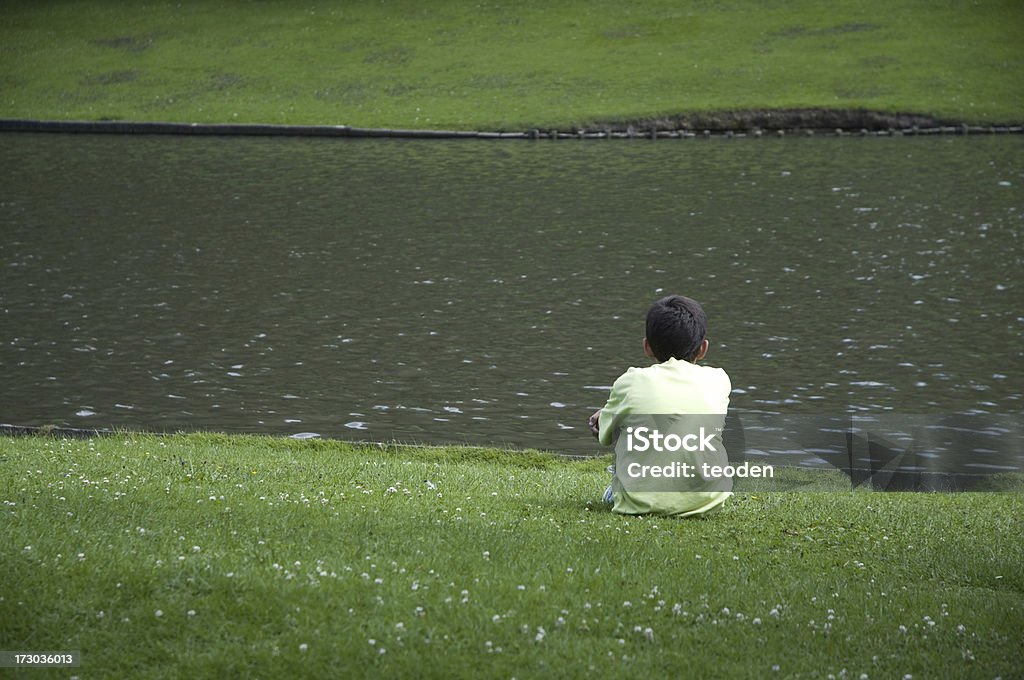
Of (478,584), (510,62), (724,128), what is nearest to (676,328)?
(478,584)

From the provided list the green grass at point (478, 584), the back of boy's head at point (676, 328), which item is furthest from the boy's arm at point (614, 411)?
the green grass at point (478, 584)

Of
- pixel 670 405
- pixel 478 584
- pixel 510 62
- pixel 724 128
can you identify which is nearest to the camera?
pixel 478 584

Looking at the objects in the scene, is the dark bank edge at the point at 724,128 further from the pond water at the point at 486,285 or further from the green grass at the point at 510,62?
the pond water at the point at 486,285

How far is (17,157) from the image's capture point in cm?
5753

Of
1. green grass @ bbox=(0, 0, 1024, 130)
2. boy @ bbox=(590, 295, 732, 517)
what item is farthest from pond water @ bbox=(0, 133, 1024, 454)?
green grass @ bbox=(0, 0, 1024, 130)

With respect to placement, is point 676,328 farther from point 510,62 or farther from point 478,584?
point 510,62

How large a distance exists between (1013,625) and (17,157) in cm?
5777

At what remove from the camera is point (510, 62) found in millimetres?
78625

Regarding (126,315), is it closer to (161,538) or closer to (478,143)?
(161,538)

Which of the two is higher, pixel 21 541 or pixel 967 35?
pixel 967 35

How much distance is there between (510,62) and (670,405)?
236 feet

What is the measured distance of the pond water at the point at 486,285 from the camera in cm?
2069

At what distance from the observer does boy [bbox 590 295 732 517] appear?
9.26 m

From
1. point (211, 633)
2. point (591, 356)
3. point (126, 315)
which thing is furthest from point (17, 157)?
point (211, 633)
